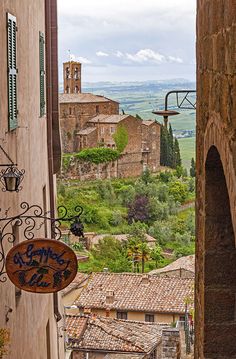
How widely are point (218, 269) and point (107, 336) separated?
22471 millimetres

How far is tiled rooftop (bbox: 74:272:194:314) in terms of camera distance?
35.6m

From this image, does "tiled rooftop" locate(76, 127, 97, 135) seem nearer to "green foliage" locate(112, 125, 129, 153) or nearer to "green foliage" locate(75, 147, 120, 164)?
"green foliage" locate(75, 147, 120, 164)

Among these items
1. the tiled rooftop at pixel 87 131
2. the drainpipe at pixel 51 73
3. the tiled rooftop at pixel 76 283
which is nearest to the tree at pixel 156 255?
the tiled rooftop at pixel 76 283

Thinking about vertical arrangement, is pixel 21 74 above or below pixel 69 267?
above

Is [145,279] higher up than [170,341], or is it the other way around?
[170,341]

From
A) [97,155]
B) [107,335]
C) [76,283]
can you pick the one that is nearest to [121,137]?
[97,155]

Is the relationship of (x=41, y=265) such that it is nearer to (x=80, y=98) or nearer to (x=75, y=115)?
(x=75, y=115)

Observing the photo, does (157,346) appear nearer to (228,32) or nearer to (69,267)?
(69,267)

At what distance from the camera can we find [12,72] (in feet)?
25.0

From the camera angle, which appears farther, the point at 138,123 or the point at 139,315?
the point at 138,123

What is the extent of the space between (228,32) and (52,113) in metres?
9.22

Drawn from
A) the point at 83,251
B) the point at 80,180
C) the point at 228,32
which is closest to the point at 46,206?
the point at 228,32

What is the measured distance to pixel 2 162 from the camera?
6.99 m

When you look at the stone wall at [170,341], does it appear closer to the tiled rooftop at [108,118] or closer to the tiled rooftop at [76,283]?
the tiled rooftop at [76,283]
